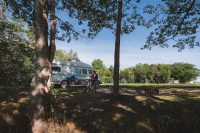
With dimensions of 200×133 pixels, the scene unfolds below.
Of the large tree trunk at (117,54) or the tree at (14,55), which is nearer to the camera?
the large tree trunk at (117,54)

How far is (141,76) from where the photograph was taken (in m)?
128

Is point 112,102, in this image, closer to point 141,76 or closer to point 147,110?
point 147,110

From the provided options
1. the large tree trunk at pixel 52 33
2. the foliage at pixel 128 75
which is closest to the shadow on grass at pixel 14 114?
the large tree trunk at pixel 52 33

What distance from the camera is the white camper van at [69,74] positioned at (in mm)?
29219

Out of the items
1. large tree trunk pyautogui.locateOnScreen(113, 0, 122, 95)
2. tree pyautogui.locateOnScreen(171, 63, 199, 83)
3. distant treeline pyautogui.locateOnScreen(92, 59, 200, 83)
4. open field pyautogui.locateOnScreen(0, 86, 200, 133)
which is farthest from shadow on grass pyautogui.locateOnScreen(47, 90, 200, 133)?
tree pyautogui.locateOnScreen(171, 63, 199, 83)

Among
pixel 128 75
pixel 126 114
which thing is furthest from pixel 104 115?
pixel 128 75

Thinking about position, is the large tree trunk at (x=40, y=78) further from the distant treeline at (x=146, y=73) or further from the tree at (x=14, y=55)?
the distant treeline at (x=146, y=73)

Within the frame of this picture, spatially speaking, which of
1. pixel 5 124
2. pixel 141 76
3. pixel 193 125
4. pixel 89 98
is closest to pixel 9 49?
pixel 89 98

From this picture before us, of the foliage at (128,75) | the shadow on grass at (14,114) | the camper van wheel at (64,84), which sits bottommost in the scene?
the shadow on grass at (14,114)

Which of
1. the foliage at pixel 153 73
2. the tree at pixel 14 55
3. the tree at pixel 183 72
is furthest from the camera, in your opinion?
the tree at pixel 183 72

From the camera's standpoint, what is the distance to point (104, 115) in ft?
46.5

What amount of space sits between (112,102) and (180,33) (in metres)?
6.83

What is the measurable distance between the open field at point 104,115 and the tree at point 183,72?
435 ft

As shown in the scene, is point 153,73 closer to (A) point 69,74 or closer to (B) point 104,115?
(A) point 69,74
